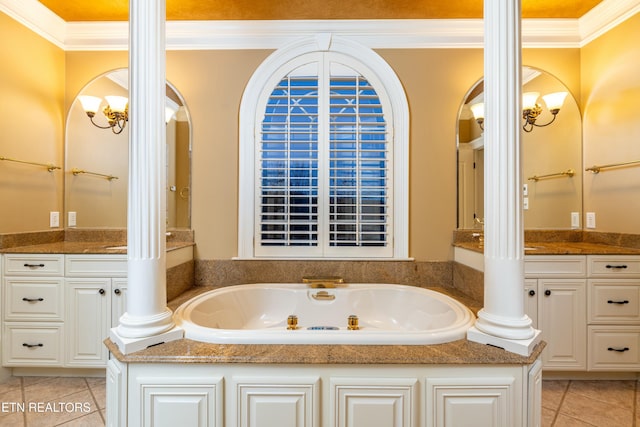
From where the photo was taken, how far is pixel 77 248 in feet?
7.04

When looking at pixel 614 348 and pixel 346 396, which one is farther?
pixel 614 348

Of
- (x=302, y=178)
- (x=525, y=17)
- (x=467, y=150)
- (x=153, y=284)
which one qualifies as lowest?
(x=153, y=284)

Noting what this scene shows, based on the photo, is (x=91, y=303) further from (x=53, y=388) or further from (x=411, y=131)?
(x=411, y=131)

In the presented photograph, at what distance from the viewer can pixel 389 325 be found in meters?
2.13

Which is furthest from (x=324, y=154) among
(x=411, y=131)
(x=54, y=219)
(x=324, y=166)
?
(x=54, y=219)

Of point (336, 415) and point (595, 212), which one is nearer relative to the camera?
point (336, 415)

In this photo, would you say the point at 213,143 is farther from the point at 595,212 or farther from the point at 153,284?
the point at 595,212

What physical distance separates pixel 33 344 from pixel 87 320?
0.40 metres

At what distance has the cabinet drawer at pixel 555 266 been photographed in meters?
2.03

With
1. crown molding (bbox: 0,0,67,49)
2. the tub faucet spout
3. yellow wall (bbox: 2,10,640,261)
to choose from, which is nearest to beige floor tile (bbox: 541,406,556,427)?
yellow wall (bbox: 2,10,640,261)

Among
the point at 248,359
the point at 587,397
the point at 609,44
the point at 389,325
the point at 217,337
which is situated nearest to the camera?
the point at 248,359

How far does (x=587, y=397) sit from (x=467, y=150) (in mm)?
1785

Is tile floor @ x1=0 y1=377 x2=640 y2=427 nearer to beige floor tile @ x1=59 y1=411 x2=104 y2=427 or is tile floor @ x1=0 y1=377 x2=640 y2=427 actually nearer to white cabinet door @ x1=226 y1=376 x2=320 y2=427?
beige floor tile @ x1=59 y1=411 x2=104 y2=427

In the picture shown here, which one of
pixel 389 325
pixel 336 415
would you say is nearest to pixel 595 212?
pixel 389 325
